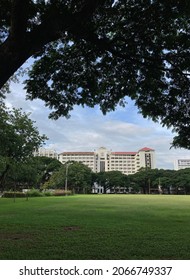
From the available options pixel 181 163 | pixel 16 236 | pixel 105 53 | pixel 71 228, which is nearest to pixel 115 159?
pixel 181 163

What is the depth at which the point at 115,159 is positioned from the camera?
134 m

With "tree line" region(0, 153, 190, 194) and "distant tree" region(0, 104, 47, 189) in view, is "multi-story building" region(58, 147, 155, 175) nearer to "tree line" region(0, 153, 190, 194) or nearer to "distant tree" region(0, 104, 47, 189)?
"tree line" region(0, 153, 190, 194)

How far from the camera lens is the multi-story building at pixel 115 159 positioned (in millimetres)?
128125

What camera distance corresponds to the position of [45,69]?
7.87 m

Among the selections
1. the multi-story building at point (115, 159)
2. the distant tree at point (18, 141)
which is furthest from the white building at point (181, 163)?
the distant tree at point (18, 141)

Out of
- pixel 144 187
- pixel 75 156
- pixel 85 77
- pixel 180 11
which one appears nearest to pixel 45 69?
pixel 85 77

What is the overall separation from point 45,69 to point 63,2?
2.25 metres

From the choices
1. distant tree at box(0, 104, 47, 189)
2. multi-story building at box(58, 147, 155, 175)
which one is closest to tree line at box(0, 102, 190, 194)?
distant tree at box(0, 104, 47, 189)

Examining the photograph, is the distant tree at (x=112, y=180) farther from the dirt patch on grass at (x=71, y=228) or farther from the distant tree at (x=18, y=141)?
the dirt patch on grass at (x=71, y=228)

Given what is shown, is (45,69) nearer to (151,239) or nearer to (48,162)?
(151,239)

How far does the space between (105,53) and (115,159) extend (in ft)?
419

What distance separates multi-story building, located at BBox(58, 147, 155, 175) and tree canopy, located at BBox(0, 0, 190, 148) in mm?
117823

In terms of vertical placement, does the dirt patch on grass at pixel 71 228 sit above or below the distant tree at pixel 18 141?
below

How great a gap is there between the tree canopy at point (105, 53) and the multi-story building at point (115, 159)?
117823 millimetres
